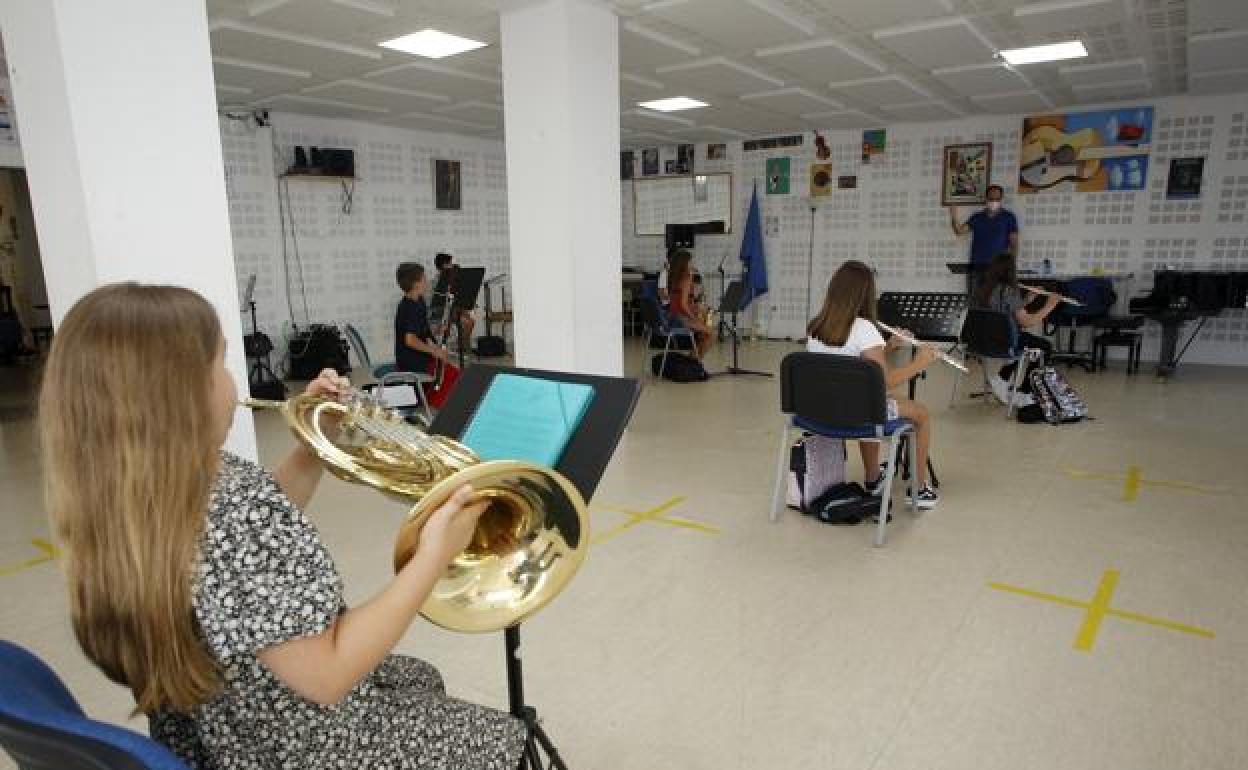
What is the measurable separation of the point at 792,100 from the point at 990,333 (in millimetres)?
3440

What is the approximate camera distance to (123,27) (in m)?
2.75

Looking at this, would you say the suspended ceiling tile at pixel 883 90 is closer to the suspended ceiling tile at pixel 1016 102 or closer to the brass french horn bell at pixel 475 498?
the suspended ceiling tile at pixel 1016 102

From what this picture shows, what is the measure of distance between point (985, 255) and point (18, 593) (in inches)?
361

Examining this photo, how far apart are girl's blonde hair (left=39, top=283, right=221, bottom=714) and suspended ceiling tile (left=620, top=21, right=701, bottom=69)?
483cm

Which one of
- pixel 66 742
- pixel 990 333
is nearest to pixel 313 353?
pixel 990 333

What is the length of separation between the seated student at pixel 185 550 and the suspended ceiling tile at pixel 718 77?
19.2ft

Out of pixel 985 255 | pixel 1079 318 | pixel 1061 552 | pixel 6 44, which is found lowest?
pixel 1061 552

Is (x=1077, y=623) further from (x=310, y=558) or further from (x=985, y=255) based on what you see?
(x=985, y=255)

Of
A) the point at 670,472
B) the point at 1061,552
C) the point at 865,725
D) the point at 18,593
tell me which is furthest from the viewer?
the point at 670,472

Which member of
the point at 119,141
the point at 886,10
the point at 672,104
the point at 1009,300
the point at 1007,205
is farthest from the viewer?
the point at 1007,205

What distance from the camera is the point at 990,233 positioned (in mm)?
8898

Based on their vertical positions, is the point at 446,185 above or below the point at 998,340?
above

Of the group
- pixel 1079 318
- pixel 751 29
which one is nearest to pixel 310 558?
pixel 751 29

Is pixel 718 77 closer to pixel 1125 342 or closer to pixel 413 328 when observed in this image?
pixel 413 328
